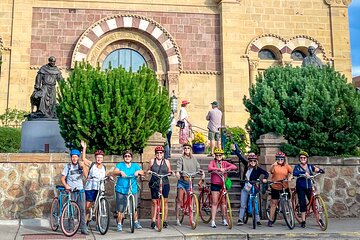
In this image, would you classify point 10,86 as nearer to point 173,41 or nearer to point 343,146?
point 173,41

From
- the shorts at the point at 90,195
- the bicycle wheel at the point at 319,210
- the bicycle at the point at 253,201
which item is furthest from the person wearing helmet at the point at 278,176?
the shorts at the point at 90,195

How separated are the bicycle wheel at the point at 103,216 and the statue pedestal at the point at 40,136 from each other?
3.98 meters

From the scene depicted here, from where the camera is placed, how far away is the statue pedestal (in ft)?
37.9

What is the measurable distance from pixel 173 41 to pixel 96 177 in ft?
36.2

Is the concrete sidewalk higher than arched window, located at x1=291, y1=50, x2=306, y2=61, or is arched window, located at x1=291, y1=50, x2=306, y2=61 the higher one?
arched window, located at x1=291, y1=50, x2=306, y2=61

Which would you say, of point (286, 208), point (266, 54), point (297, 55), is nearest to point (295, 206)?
point (286, 208)

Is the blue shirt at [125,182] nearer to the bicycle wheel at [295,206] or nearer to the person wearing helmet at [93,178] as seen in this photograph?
the person wearing helmet at [93,178]

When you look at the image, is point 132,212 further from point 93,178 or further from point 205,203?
point 205,203

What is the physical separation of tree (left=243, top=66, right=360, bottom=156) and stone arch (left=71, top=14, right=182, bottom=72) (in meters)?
7.28

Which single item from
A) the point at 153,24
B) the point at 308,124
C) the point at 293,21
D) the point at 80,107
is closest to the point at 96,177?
the point at 80,107

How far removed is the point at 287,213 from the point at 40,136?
23.5 feet

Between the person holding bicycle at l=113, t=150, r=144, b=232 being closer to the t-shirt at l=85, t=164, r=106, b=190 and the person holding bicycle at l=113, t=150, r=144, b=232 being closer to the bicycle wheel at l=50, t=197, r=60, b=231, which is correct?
the t-shirt at l=85, t=164, r=106, b=190

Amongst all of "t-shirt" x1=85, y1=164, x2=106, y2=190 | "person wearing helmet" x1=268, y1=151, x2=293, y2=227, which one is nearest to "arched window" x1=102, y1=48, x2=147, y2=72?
"t-shirt" x1=85, y1=164, x2=106, y2=190

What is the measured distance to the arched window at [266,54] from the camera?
19625mm
